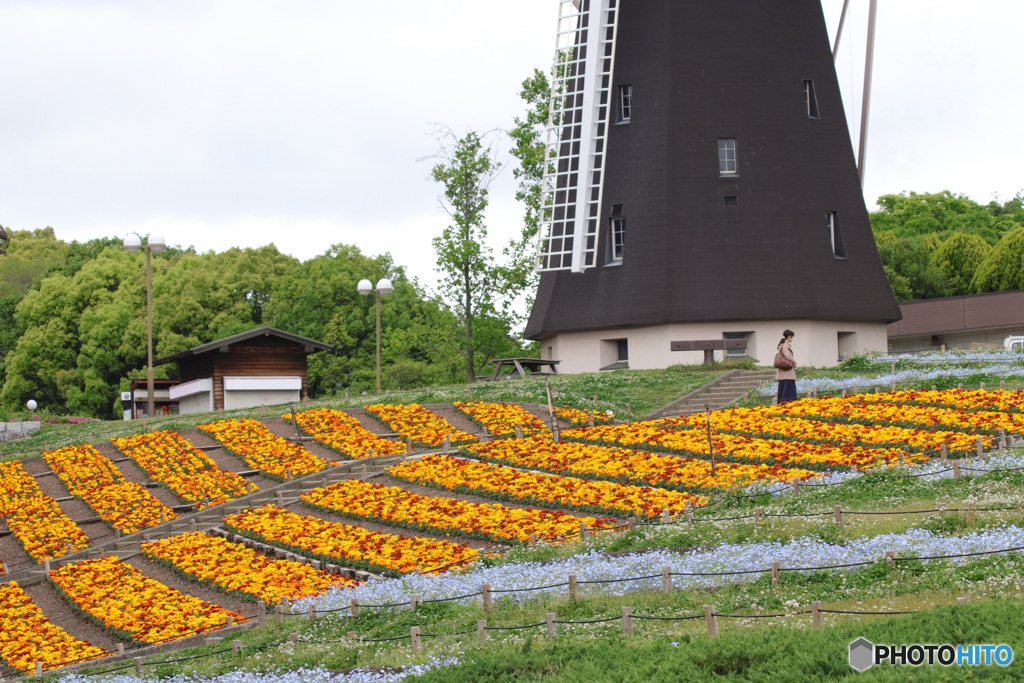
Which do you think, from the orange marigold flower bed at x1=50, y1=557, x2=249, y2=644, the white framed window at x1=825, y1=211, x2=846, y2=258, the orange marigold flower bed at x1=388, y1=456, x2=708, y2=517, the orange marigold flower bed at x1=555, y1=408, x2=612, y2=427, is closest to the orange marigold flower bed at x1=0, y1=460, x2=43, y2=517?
the orange marigold flower bed at x1=50, y1=557, x2=249, y2=644

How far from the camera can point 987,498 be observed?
1422cm

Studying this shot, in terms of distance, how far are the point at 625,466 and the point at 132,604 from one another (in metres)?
8.75

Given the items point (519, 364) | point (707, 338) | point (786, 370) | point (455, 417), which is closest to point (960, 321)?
point (707, 338)

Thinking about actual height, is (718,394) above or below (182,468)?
above

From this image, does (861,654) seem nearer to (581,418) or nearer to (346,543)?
(346,543)

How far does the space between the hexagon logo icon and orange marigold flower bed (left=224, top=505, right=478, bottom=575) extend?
24.9ft

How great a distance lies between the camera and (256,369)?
41375 mm

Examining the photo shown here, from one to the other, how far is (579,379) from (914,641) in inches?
914

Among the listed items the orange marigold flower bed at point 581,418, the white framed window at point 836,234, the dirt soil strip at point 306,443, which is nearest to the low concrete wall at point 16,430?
the dirt soil strip at point 306,443

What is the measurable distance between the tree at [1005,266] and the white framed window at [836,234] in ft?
66.6

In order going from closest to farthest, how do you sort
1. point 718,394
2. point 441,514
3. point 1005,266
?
point 441,514, point 718,394, point 1005,266

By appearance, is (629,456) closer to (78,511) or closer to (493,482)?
(493,482)

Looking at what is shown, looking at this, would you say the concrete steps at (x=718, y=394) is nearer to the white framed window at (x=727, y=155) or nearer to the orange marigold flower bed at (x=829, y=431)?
the orange marigold flower bed at (x=829, y=431)

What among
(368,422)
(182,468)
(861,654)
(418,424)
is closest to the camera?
(861,654)
